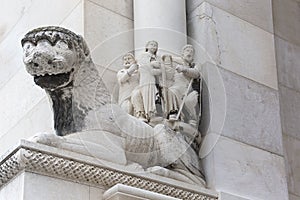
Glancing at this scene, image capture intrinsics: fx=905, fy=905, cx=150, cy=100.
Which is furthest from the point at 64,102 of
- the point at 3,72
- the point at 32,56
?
the point at 3,72

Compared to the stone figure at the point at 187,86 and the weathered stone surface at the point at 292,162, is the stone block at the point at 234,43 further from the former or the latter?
the weathered stone surface at the point at 292,162

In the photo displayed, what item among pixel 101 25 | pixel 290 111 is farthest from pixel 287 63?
pixel 101 25

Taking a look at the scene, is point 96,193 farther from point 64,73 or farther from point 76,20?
point 76,20

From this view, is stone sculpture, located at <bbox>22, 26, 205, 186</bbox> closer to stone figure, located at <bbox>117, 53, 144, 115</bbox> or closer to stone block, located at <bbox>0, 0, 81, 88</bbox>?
stone figure, located at <bbox>117, 53, 144, 115</bbox>

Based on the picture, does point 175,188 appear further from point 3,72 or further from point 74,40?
point 3,72

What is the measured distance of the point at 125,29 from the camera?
5.67m

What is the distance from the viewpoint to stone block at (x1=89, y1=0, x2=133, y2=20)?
559 centimetres

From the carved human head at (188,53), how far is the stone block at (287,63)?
1384 mm

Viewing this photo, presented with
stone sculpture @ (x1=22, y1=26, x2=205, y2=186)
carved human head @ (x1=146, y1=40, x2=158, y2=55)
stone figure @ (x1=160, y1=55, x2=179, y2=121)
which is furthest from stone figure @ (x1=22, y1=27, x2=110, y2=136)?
carved human head @ (x1=146, y1=40, x2=158, y2=55)

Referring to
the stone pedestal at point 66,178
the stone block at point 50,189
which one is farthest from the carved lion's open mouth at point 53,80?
the stone block at point 50,189

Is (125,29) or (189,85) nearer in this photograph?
(189,85)

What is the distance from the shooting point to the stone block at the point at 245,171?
503 cm

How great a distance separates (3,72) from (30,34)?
1947 mm

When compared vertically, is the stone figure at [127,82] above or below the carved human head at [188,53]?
below
